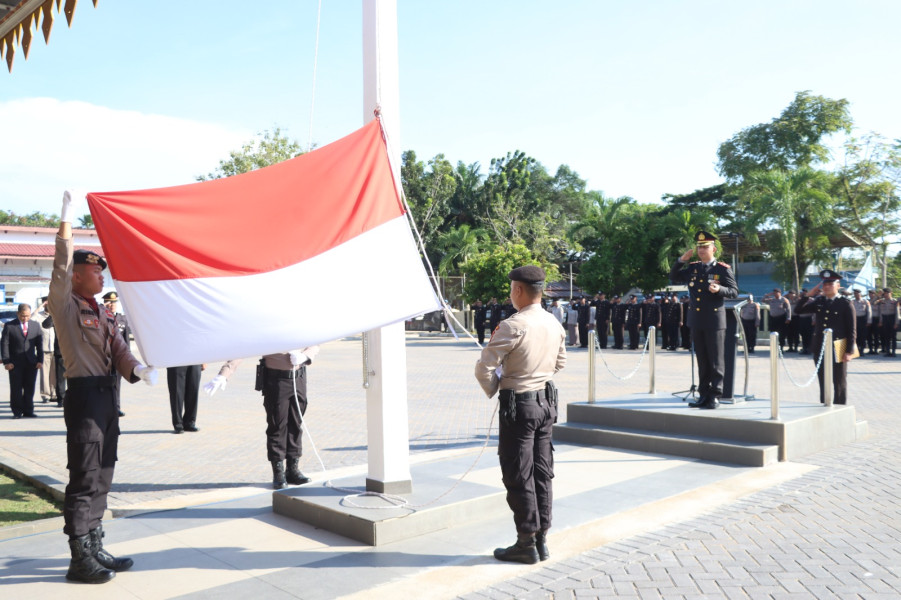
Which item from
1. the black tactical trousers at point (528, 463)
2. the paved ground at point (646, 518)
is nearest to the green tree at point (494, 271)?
the paved ground at point (646, 518)

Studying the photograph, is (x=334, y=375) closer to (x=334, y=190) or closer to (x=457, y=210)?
(x=334, y=190)

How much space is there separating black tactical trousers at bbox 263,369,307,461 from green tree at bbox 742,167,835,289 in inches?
1087

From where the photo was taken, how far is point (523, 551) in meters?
4.83

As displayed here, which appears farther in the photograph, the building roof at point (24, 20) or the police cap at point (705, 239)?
the police cap at point (705, 239)

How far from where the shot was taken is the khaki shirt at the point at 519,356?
4.82 m

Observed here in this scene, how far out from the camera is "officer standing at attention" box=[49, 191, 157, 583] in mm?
4582

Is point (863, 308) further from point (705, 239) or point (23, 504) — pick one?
point (23, 504)

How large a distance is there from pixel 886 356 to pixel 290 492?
66.8 ft

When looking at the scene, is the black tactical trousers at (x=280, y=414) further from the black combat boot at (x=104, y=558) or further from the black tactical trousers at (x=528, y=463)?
the black tactical trousers at (x=528, y=463)

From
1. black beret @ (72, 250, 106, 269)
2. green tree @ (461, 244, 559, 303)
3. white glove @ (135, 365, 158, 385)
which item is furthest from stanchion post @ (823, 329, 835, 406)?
green tree @ (461, 244, 559, 303)

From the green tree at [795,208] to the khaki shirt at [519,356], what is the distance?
28.3m

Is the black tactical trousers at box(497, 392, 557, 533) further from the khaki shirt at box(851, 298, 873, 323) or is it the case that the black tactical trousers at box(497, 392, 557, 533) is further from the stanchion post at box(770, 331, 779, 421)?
the khaki shirt at box(851, 298, 873, 323)

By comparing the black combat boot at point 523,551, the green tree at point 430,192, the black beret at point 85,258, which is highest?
the green tree at point 430,192

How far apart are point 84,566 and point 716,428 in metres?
6.46
